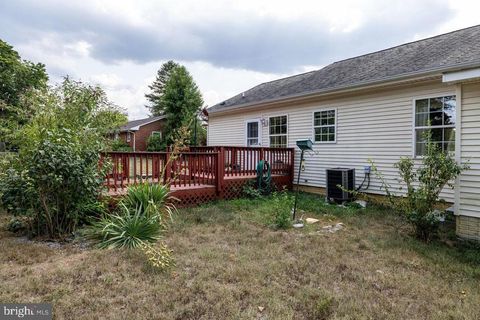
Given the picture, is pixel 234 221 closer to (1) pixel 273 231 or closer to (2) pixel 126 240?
(1) pixel 273 231

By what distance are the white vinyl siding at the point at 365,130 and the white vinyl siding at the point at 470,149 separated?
1614 mm

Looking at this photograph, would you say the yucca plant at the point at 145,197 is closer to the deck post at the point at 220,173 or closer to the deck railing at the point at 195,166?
the deck railing at the point at 195,166

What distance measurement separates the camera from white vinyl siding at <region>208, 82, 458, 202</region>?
6.49 meters

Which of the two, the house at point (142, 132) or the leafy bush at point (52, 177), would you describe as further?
the house at point (142, 132)

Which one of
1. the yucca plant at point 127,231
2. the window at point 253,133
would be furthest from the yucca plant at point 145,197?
A: the window at point 253,133

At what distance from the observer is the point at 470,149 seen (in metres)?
4.36

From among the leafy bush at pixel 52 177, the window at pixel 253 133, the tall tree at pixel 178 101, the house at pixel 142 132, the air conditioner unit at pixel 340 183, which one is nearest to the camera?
the leafy bush at pixel 52 177

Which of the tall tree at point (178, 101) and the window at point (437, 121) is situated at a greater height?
the tall tree at point (178, 101)

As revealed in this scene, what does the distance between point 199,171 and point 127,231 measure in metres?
2.98

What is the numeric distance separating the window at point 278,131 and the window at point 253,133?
67 cm

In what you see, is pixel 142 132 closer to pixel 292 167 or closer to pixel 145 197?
pixel 292 167

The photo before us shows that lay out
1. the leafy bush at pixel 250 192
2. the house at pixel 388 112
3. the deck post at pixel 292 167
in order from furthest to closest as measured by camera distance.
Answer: the deck post at pixel 292 167, the leafy bush at pixel 250 192, the house at pixel 388 112

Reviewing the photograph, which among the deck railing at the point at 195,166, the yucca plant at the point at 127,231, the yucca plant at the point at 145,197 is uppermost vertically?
the deck railing at the point at 195,166

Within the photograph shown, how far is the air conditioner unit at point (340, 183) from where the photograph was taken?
6.93 meters
